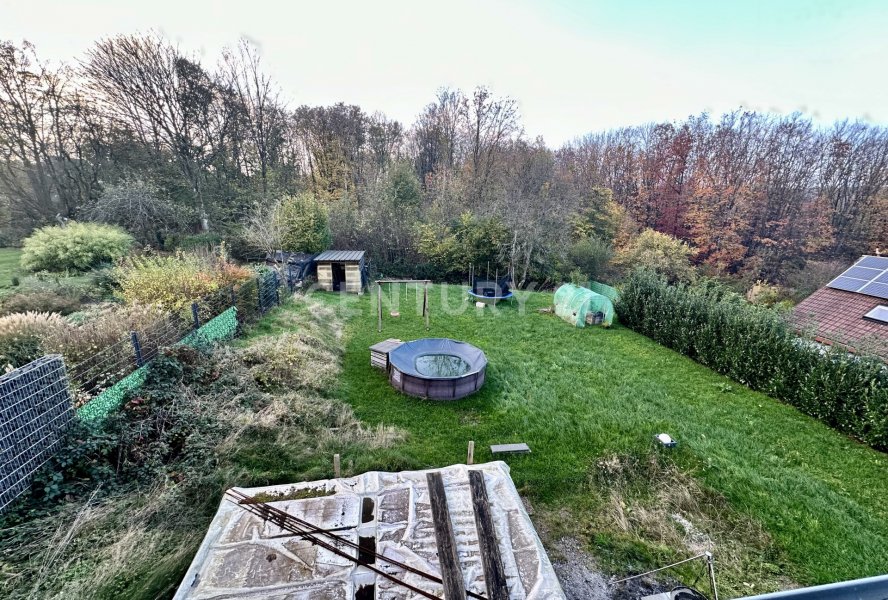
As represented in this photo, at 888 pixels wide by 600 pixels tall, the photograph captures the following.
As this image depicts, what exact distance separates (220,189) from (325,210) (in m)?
5.68

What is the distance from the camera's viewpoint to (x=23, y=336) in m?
5.43

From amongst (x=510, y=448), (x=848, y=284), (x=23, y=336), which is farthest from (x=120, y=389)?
(x=848, y=284)

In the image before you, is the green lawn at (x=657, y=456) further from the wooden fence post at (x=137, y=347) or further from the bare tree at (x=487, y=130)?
the bare tree at (x=487, y=130)

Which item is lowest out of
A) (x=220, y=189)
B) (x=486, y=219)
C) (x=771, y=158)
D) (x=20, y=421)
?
(x=20, y=421)

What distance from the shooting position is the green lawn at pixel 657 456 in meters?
4.65

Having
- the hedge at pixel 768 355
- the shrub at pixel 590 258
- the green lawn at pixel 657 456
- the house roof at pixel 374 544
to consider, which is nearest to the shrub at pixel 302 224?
the green lawn at pixel 657 456

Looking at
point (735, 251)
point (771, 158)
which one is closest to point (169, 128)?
Result: point (735, 251)

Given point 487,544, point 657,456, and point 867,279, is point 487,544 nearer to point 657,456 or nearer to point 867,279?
point 657,456

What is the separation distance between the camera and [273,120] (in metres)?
19.7

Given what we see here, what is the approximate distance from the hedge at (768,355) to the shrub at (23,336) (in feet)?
46.7

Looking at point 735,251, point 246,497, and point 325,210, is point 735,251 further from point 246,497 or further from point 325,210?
point 246,497

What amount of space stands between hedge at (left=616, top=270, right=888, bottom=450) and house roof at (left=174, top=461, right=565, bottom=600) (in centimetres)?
804

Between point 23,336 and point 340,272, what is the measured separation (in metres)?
10.3

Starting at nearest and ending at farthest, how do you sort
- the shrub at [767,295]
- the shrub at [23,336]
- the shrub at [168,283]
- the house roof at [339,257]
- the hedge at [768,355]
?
the shrub at [23,336]
the hedge at [768,355]
the shrub at [168,283]
the house roof at [339,257]
the shrub at [767,295]
